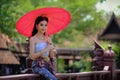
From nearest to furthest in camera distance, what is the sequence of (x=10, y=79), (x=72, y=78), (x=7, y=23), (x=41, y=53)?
(x=10, y=79) < (x=41, y=53) < (x=72, y=78) < (x=7, y=23)

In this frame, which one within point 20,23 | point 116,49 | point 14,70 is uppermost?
point 20,23

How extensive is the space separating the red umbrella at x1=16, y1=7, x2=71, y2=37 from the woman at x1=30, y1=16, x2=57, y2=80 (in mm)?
156

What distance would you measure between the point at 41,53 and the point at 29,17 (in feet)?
2.08

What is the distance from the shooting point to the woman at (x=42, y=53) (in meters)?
6.02

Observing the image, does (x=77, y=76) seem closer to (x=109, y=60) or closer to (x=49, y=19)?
(x=49, y=19)

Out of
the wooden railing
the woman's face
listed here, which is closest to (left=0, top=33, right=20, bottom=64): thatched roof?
the wooden railing

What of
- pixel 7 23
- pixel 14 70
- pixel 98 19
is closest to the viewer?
pixel 7 23

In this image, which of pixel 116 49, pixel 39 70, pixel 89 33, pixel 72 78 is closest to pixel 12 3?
pixel 116 49

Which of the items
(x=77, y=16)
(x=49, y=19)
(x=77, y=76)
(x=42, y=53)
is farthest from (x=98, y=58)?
(x=77, y=16)

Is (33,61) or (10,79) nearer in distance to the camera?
(10,79)

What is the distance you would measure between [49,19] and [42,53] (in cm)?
86

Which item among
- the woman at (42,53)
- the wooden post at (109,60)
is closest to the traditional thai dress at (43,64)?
the woman at (42,53)

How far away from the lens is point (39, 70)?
6.09 meters

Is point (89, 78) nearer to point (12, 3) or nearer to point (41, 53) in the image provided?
point (41, 53)
